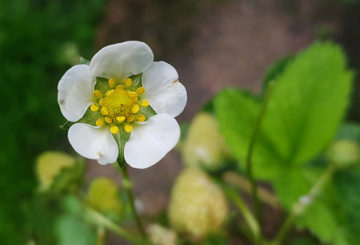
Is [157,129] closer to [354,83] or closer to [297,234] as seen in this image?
[297,234]

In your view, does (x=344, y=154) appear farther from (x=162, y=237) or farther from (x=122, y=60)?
(x=122, y=60)

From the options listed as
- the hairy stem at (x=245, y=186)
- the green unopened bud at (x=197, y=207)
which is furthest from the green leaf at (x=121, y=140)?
the hairy stem at (x=245, y=186)

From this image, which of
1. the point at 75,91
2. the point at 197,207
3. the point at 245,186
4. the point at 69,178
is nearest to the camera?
the point at 75,91

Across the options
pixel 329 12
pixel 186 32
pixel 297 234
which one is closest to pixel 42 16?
pixel 186 32

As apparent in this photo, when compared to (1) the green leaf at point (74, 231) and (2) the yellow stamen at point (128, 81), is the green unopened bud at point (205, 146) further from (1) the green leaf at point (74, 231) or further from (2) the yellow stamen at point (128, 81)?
(2) the yellow stamen at point (128, 81)

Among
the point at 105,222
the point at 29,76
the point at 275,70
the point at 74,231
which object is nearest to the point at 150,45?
the point at 29,76
